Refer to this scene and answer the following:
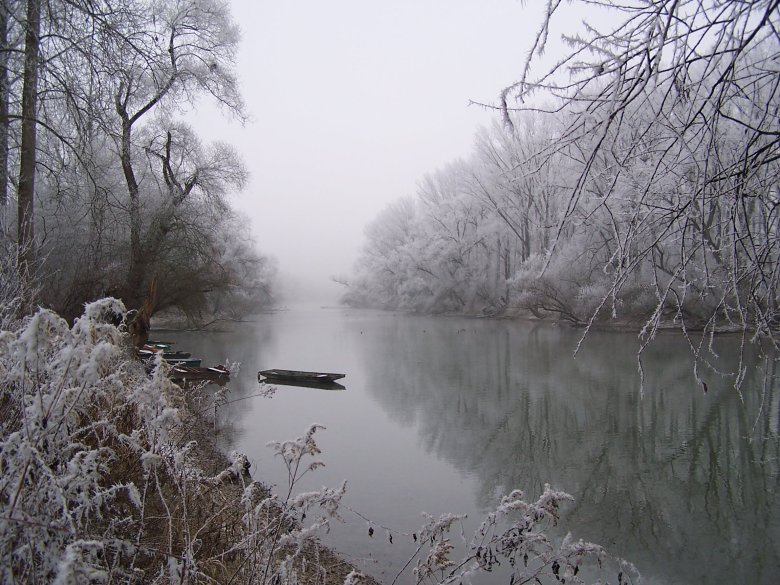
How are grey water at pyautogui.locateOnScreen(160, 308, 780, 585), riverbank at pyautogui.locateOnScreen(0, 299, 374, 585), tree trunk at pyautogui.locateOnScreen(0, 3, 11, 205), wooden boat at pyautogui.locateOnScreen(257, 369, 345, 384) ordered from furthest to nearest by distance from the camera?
1. wooden boat at pyautogui.locateOnScreen(257, 369, 345, 384)
2. grey water at pyautogui.locateOnScreen(160, 308, 780, 585)
3. tree trunk at pyautogui.locateOnScreen(0, 3, 11, 205)
4. riverbank at pyautogui.locateOnScreen(0, 299, 374, 585)

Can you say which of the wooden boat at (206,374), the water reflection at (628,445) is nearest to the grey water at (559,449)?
the water reflection at (628,445)

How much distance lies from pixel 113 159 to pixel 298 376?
280 inches

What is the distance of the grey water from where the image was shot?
203 inches

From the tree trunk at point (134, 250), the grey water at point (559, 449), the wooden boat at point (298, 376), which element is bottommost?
the grey water at point (559, 449)

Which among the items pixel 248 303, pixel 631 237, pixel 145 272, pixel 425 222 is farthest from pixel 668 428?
pixel 425 222

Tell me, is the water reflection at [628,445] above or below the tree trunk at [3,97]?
below

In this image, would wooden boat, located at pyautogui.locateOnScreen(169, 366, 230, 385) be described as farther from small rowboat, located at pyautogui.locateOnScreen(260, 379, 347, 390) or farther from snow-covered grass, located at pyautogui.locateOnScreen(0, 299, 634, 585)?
snow-covered grass, located at pyautogui.locateOnScreen(0, 299, 634, 585)

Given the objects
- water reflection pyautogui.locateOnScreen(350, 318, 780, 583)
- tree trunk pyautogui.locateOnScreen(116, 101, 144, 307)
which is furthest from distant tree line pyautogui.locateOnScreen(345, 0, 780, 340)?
tree trunk pyautogui.locateOnScreen(116, 101, 144, 307)

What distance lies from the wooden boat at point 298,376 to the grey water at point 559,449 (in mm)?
381

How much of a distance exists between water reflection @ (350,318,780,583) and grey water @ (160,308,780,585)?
26mm

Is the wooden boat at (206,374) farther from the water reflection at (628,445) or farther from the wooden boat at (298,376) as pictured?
the water reflection at (628,445)

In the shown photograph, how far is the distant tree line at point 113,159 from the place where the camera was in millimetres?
4898

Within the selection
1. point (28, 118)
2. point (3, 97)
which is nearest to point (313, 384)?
point (3, 97)

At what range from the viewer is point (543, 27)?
1921mm
